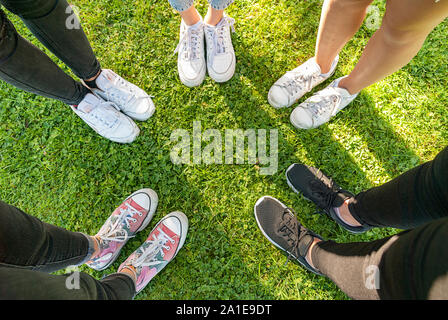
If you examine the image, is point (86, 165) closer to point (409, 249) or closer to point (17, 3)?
point (17, 3)

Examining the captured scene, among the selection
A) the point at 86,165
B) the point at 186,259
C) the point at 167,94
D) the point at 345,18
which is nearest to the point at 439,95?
the point at 345,18

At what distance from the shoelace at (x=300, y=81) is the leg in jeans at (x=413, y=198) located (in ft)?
3.62

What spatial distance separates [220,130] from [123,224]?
114cm

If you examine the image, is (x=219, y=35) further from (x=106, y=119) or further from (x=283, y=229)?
(x=283, y=229)

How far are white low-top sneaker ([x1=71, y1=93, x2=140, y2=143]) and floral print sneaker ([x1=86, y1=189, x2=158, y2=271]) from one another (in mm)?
509

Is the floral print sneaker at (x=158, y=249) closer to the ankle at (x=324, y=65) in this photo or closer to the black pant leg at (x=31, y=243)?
the black pant leg at (x=31, y=243)

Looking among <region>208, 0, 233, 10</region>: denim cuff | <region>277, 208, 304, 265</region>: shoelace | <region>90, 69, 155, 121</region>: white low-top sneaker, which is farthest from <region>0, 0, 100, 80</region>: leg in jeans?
<region>277, 208, 304, 265</region>: shoelace

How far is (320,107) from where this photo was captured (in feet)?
7.20

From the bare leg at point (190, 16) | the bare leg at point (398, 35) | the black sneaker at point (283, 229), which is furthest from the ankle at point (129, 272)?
the bare leg at point (398, 35)

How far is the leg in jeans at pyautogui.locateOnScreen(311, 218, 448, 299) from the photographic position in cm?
87

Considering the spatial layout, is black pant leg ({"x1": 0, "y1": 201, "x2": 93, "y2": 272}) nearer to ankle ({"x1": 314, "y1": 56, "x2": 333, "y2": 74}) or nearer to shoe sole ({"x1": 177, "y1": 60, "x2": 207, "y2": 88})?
shoe sole ({"x1": 177, "y1": 60, "x2": 207, "y2": 88})

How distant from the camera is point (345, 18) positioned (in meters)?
1.57

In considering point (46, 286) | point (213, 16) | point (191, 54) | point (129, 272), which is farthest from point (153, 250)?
point (213, 16)

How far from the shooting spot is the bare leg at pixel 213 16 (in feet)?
7.03
